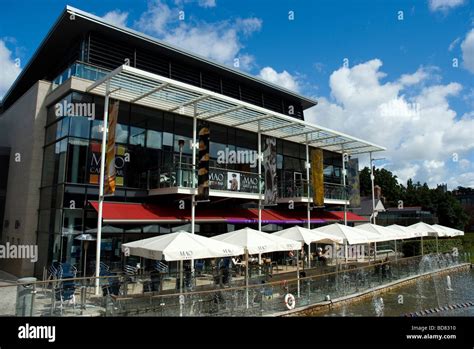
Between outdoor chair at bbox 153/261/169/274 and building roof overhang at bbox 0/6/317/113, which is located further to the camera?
building roof overhang at bbox 0/6/317/113

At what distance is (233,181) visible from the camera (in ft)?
63.9

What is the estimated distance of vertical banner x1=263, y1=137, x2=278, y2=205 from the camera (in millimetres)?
20406

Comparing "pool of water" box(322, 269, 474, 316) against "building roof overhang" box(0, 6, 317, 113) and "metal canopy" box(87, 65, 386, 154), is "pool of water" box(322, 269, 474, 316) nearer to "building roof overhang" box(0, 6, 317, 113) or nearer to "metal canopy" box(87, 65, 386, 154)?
"metal canopy" box(87, 65, 386, 154)

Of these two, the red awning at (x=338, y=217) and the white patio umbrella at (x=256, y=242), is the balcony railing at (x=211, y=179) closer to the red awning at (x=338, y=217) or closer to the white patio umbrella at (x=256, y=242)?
the white patio umbrella at (x=256, y=242)

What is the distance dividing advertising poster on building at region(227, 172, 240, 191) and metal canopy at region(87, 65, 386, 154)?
10.6 ft

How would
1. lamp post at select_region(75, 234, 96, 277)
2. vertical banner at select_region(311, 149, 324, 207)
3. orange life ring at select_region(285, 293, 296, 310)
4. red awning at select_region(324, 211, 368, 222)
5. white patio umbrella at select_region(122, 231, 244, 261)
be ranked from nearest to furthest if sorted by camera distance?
white patio umbrella at select_region(122, 231, 244, 261), orange life ring at select_region(285, 293, 296, 310), lamp post at select_region(75, 234, 96, 277), vertical banner at select_region(311, 149, 324, 207), red awning at select_region(324, 211, 368, 222)

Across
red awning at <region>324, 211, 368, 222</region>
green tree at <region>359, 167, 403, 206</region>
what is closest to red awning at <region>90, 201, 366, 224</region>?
red awning at <region>324, 211, 368, 222</region>

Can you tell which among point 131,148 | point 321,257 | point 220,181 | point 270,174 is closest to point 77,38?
point 131,148

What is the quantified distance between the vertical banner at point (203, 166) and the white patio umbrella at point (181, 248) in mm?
5314

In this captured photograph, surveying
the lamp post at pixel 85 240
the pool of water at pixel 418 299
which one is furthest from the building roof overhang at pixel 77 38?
the pool of water at pixel 418 299
